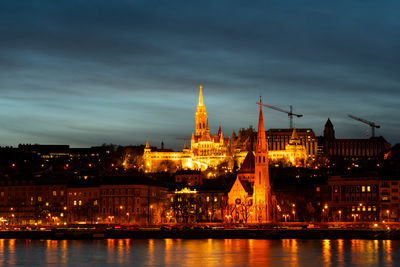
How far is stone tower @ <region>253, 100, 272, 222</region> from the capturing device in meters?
141

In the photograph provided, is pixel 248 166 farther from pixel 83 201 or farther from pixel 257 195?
pixel 83 201

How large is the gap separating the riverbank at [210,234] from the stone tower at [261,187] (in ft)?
85.5

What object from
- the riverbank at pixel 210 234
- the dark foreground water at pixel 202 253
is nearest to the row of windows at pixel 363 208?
the riverbank at pixel 210 234

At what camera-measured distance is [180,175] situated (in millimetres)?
196500

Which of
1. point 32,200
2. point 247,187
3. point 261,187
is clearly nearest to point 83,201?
point 32,200

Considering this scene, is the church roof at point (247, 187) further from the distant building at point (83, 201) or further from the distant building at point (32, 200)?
the distant building at point (32, 200)

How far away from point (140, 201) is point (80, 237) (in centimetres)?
3025

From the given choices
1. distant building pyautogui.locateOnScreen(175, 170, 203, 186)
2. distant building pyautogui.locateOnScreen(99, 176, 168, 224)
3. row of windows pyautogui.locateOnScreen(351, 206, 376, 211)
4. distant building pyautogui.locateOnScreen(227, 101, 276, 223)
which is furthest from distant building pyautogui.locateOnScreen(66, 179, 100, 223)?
row of windows pyautogui.locateOnScreen(351, 206, 376, 211)

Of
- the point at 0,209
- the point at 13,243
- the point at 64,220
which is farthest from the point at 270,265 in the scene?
the point at 0,209

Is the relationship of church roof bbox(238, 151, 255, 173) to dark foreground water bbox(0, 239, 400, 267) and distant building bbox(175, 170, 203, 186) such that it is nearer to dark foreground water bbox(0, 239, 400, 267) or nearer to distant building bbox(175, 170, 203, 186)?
distant building bbox(175, 170, 203, 186)

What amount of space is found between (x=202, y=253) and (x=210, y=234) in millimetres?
26053

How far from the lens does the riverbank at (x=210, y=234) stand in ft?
354

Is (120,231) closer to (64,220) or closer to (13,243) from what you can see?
(13,243)

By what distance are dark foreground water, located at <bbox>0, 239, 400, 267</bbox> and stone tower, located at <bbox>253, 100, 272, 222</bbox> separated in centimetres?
3294
